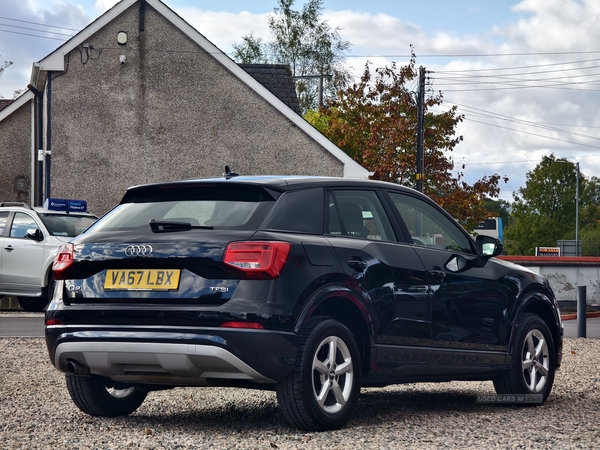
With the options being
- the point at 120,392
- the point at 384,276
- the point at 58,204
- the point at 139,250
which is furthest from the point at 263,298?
the point at 58,204

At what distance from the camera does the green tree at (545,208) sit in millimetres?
102625

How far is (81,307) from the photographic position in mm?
6578

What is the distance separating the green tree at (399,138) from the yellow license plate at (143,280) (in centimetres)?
3902

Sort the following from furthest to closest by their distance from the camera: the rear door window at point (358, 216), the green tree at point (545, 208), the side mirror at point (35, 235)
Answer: the green tree at point (545, 208) → the side mirror at point (35, 235) → the rear door window at point (358, 216)

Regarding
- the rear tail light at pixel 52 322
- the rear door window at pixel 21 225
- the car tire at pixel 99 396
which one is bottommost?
the car tire at pixel 99 396

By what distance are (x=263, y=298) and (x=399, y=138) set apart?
132ft

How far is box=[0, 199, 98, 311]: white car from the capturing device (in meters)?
19.2

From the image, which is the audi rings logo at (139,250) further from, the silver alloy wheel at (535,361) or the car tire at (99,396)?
the silver alloy wheel at (535,361)

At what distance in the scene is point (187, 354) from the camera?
20.0 feet

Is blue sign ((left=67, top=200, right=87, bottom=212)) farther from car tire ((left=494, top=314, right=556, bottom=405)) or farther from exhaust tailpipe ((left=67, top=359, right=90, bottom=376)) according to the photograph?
exhaust tailpipe ((left=67, top=359, right=90, bottom=376))

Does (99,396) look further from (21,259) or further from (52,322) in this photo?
(21,259)

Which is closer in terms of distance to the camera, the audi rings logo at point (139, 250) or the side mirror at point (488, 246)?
the audi rings logo at point (139, 250)

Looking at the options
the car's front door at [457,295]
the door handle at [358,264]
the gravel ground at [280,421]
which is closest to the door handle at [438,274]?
the car's front door at [457,295]

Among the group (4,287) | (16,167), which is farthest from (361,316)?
(16,167)
